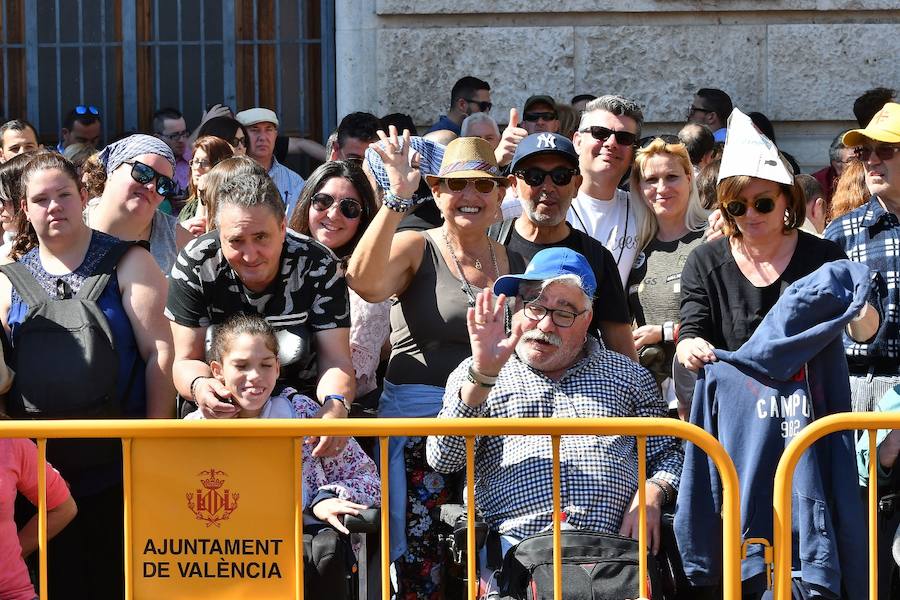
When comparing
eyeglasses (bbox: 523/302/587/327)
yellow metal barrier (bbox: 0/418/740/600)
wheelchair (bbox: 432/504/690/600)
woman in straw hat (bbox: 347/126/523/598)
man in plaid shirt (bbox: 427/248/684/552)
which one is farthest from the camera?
woman in straw hat (bbox: 347/126/523/598)

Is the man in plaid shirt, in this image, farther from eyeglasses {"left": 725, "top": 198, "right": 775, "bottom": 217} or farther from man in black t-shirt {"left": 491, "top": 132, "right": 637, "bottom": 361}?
eyeglasses {"left": 725, "top": 198, "right": 775, "bottom": 217}

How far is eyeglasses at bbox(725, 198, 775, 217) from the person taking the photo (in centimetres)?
482

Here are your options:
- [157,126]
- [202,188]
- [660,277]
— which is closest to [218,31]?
[157,126]

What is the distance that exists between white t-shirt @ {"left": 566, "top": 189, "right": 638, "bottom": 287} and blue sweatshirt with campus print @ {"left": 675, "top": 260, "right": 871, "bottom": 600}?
135 centimetres

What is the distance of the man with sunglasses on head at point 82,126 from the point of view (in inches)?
344

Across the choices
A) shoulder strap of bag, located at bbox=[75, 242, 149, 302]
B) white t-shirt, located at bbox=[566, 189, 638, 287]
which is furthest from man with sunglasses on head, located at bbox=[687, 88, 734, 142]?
shoulder strap of bag, located at bbox=[75, 242, 149, 302]

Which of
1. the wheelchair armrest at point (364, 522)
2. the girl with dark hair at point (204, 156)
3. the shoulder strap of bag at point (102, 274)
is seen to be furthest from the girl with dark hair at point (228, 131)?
→ the wheelchair armrest at point (364, 522)

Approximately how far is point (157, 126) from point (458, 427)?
5.32m

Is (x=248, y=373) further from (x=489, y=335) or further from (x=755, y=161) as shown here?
(x=755, y=161)

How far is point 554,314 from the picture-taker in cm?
450

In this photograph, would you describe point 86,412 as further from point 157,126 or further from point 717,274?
point 157,126

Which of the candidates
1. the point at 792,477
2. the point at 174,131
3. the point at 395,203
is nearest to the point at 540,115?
the point at 174,131

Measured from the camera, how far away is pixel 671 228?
577cm

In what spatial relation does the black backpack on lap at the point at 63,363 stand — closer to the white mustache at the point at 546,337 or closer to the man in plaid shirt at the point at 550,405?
the man in plaid shirt at the point at 550,405
